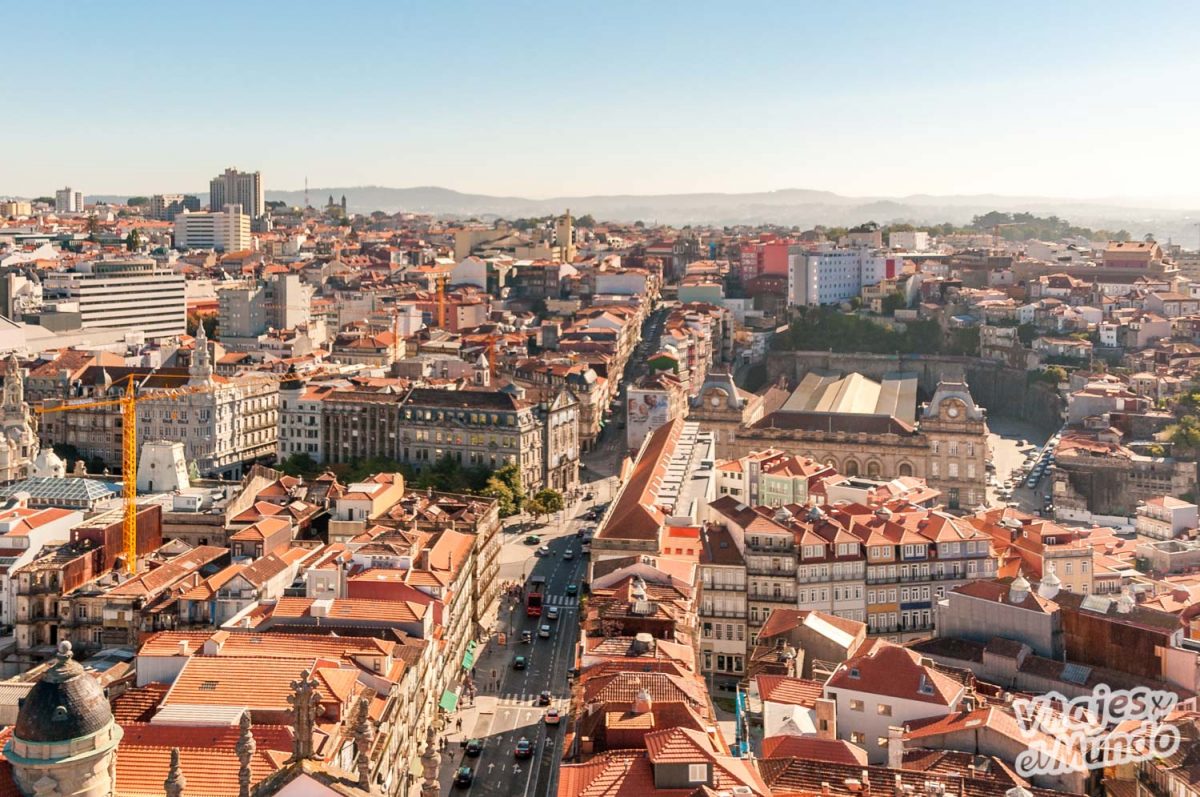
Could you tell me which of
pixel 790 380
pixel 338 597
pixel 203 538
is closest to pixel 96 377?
pixel 203 538

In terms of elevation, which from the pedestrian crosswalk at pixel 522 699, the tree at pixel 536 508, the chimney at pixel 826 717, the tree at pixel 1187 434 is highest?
the tree at pixel 1187 434

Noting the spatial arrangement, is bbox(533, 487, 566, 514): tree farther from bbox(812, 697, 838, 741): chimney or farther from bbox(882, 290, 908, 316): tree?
bbox(882, 290, 908, 316): tree

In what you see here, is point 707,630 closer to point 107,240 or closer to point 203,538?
point 203,538

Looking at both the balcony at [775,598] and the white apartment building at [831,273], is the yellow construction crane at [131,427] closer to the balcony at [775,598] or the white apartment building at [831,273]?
the balcony at [775,598]

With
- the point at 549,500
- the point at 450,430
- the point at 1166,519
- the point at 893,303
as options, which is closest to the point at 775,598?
the point at 1166,519

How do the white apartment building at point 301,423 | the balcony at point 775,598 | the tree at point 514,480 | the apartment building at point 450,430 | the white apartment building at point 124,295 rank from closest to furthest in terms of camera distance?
the balcony at point 775,598
the tree at point 514,480
the apartment building at point 450,430
the white apartment building at point 301,423
the white apartment building at point 124,295

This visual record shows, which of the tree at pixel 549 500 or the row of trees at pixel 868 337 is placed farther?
the row of trees at pixel 868 337

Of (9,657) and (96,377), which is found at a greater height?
(96,377)

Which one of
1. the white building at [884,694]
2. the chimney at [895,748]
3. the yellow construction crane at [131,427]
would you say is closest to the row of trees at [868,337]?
the yellow construction crane at [131,427]
